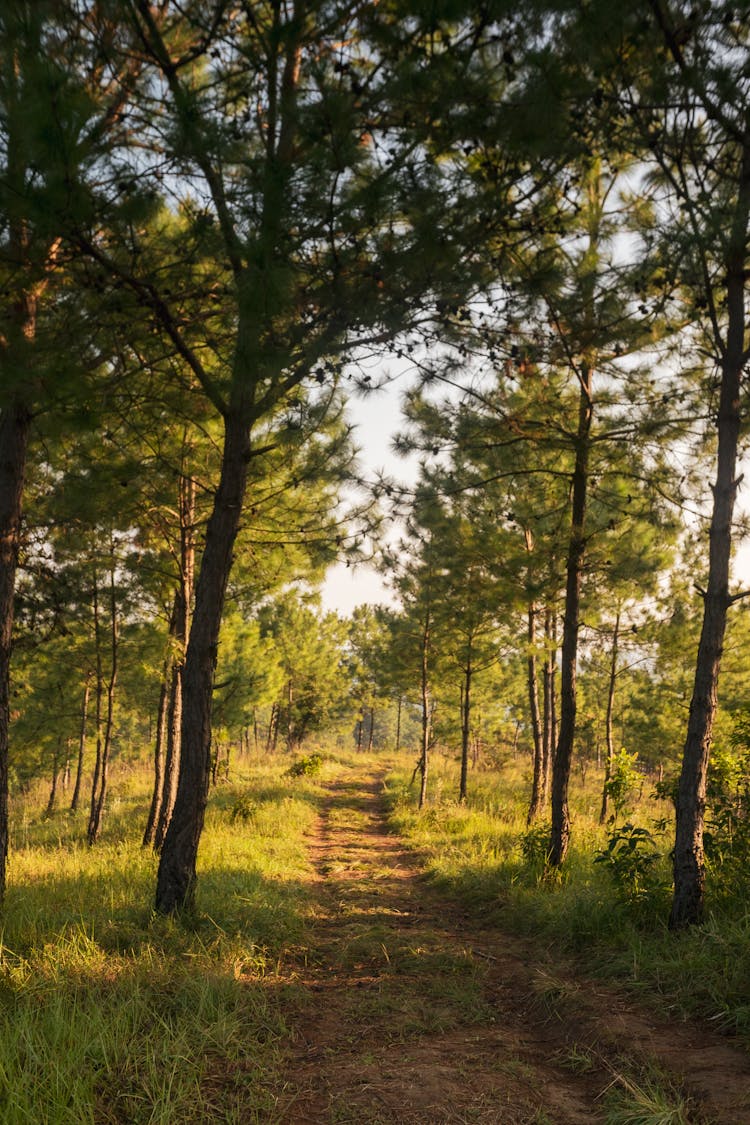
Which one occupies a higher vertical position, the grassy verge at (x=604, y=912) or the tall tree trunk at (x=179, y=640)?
the tall tree trunk at (x=179, y=640)

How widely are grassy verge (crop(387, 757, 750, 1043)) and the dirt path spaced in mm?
268

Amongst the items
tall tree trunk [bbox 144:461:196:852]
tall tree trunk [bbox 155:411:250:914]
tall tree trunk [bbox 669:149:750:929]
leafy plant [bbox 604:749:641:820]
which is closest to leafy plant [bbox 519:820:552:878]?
leafy plant [bbox 604:749:641:820]

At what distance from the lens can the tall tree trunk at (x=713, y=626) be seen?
489 cm

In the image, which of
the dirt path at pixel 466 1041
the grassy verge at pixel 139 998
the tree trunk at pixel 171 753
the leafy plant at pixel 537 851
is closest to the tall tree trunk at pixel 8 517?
the grassy verge at pixel 139 998

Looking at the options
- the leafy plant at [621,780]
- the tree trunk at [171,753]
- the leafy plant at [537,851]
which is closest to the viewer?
the leafy plant at [537,851]

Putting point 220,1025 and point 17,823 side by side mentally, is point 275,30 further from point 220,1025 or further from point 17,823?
point 17,823

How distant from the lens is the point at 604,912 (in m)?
5.33

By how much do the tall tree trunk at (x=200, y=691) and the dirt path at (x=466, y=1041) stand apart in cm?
122

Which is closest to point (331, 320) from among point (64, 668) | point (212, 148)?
point (212, 148)

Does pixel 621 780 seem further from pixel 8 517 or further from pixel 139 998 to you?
pixel 8 517

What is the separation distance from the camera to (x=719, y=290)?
5.80 meters

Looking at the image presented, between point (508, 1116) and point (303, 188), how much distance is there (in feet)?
16.9

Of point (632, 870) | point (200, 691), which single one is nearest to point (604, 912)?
point (632, 870)

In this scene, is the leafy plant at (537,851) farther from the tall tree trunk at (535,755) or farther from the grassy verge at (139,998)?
the tall tree trunk at (535,755)
